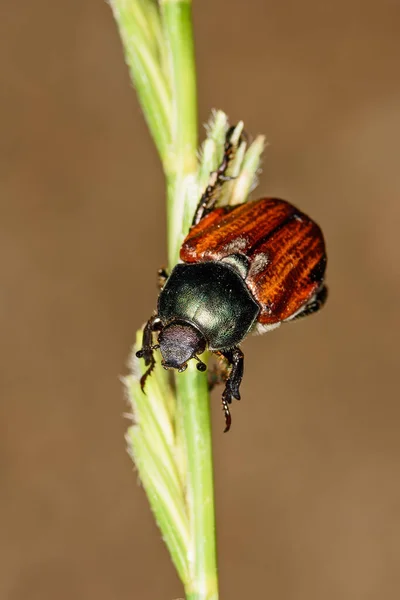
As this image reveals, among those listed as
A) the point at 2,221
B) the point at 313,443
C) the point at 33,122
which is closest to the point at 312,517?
the point at 313,443

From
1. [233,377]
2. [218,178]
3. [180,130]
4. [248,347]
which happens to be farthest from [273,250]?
[248,347]

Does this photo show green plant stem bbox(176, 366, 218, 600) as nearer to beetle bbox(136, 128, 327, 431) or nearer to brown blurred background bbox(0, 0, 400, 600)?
beetle bbox(136, 128, 327, 431)

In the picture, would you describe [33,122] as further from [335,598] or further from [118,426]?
[335,598]

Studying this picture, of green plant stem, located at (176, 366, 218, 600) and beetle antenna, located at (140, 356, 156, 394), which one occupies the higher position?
beetle antenna, located at (140, 356, 156, 394)

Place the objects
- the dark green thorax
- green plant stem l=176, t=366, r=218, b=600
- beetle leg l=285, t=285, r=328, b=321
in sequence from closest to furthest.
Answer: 1. green plant stem l=176, t=366, r=218, b=600
2. the dark green thorax
3. beetle leg l=285, t=285, r=328, b=321

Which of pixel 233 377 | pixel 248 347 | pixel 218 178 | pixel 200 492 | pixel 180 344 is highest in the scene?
pixel 218 178

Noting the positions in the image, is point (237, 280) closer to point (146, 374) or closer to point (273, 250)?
point (273, 250)

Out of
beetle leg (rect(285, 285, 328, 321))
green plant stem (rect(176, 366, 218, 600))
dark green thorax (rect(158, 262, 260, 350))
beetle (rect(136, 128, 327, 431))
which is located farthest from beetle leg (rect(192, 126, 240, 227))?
beetle leg (rect(285, 285, 328, 321))
